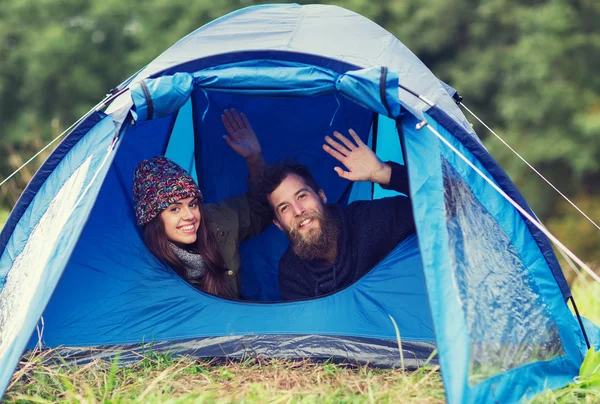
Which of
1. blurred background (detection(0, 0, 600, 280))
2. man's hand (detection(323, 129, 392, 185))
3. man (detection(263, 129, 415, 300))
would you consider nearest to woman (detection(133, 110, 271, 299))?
man (detection(263, 129, 415, 300))

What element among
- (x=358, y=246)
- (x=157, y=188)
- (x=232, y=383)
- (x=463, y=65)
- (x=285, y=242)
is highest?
(x=463, y=65)

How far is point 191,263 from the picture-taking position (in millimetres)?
3068

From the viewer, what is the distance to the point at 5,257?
9.25 ft

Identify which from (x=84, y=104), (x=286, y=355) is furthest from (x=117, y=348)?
(x=84, y=104)

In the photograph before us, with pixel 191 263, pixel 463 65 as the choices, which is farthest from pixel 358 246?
pixel 463 65

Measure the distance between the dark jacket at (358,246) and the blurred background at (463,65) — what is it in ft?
13.3

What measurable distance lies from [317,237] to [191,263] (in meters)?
0.54

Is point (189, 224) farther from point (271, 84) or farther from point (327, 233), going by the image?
point (271, 84)

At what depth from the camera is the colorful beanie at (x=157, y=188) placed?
297cm

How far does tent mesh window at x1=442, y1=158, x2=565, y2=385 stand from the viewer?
7.04ft

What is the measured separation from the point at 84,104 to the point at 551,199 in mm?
6958

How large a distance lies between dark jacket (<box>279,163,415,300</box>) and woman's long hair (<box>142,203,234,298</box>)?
292 mm

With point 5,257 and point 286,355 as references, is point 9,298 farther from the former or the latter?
point 286,355

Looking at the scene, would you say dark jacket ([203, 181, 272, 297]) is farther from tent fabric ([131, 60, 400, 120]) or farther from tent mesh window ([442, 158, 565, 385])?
tent mesh window ([442, 158, 565, 385])
